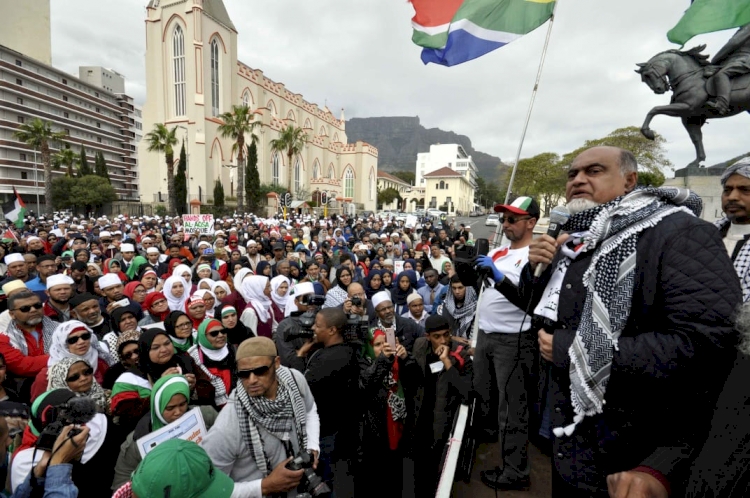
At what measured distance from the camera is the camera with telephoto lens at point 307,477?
195cm

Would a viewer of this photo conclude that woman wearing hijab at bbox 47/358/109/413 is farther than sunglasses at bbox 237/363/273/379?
Yes

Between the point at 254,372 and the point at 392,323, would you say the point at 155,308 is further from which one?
the point at 254,372

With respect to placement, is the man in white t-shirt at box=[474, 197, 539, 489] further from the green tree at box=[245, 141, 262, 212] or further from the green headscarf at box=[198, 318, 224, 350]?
the green tree at box=[245, 141, 262, 212]

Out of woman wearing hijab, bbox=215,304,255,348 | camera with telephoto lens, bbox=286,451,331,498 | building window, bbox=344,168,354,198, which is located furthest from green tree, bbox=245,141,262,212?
camera with telephoto lens, bbox=286,451,331,498

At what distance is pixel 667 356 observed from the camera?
1079 mm

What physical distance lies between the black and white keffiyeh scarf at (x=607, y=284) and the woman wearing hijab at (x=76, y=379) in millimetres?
2730

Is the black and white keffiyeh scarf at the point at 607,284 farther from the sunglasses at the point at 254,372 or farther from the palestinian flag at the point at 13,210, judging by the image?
the palestinian flag at the point at 13,210

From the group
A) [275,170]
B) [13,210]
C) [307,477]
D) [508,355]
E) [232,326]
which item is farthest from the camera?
[275,170]

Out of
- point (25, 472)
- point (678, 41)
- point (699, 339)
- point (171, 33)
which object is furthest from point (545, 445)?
point (171, 33)

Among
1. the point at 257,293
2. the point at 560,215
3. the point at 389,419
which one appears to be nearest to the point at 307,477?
the point at 389,419

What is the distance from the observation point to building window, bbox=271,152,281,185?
155ft

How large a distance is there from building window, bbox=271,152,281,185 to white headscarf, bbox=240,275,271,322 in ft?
144

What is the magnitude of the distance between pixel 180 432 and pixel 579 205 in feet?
7.65

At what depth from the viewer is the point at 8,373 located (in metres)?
3.15
